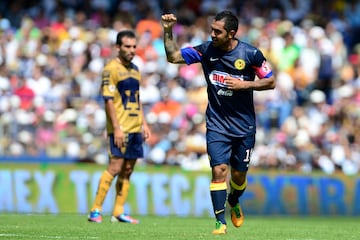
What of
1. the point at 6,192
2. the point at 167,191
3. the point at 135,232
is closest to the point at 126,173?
the point at 135,232

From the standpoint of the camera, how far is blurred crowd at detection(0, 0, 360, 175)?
19.5 m

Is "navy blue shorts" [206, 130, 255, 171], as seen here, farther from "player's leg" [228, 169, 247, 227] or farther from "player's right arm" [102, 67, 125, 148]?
"player's right arm" [102, 67, 125, 148]

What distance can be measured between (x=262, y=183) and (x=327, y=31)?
21.0 ft

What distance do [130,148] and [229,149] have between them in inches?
117

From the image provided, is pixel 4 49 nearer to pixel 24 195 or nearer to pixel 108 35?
pixel 108 35

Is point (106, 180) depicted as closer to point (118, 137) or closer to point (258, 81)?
point (118, 137)

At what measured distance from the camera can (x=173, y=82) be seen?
73.7ft

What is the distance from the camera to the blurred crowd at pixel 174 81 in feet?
64.1

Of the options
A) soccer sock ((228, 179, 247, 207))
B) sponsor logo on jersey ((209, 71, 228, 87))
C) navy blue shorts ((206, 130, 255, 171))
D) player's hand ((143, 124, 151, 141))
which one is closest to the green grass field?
soccer sock ((228, 179, 247, 207))

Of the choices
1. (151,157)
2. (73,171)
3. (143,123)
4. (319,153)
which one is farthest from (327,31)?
(143,123)

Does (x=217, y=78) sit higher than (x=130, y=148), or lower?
higher

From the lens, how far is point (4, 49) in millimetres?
23078

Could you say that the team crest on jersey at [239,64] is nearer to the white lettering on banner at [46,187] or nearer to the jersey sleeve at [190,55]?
the jersey sleeve at [190,55]

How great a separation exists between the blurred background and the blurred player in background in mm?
4893
